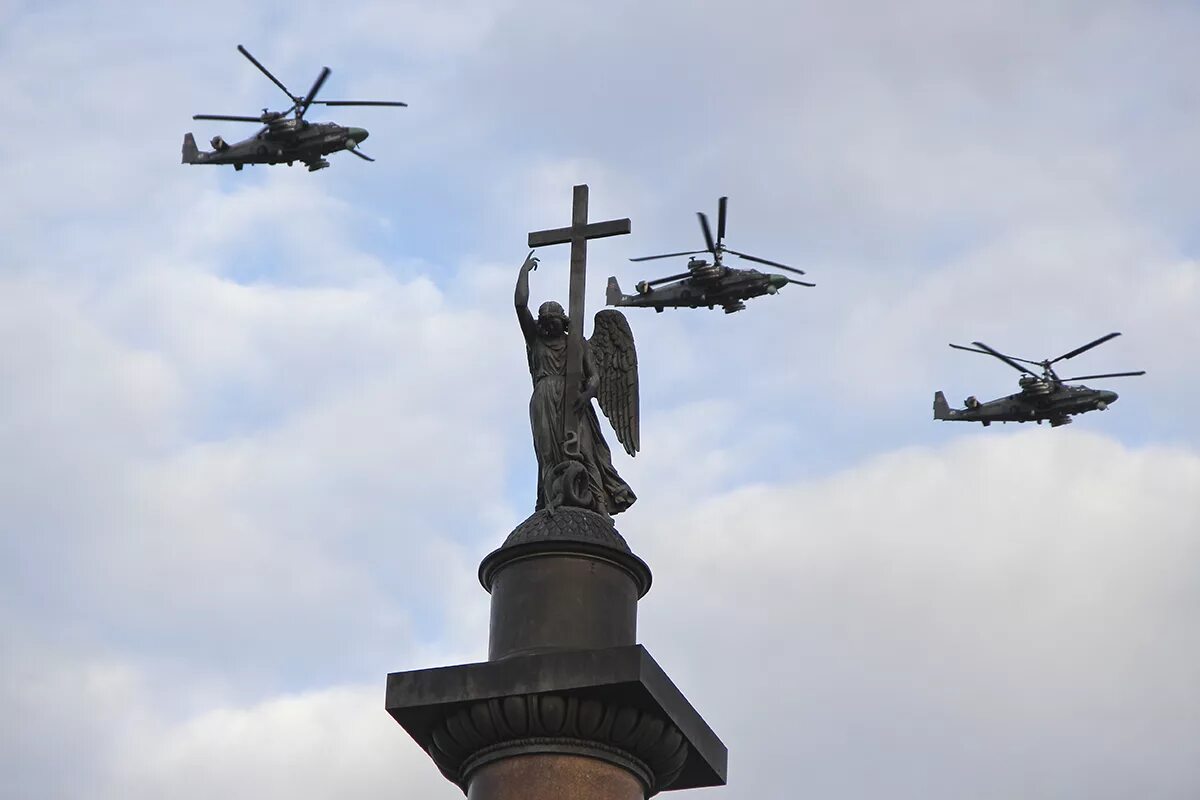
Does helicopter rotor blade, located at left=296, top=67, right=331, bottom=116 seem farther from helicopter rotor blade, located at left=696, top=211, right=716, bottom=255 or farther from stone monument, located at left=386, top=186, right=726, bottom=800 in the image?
stone monument, located at left=386, top=186, right=726, bottom=800

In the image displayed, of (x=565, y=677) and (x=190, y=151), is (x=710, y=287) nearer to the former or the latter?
(x=190, y=151)

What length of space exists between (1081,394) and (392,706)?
4802 centimetres

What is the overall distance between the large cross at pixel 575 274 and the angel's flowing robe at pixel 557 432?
0.06 meters

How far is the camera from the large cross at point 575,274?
1302cm

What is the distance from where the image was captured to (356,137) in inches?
2068

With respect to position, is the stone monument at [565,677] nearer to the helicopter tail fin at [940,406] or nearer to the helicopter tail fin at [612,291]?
the helicopter tail fin at [612,291]

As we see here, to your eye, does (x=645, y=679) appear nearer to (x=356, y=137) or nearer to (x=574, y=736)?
(x=574, y=736)

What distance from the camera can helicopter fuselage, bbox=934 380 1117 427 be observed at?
5741 cm

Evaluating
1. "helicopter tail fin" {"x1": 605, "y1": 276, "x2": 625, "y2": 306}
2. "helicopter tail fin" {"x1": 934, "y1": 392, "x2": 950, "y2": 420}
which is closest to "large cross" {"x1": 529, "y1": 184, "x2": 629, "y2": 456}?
"helicopter tail fin" {"x1": 605, "y1": 276, "x2": 625, "y2": 306}

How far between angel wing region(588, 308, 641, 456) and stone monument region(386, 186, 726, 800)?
0.42 m

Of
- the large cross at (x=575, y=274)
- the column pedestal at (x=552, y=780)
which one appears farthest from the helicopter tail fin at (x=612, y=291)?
the column pedestal at (x=552, y=780)

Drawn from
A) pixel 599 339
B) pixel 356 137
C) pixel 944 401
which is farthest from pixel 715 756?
pixel 944 401

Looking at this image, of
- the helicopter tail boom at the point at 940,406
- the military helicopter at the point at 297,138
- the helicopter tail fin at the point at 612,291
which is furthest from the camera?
the helicopter tail boom at the point at 940,406

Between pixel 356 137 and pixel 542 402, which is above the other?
pixel 356 137
